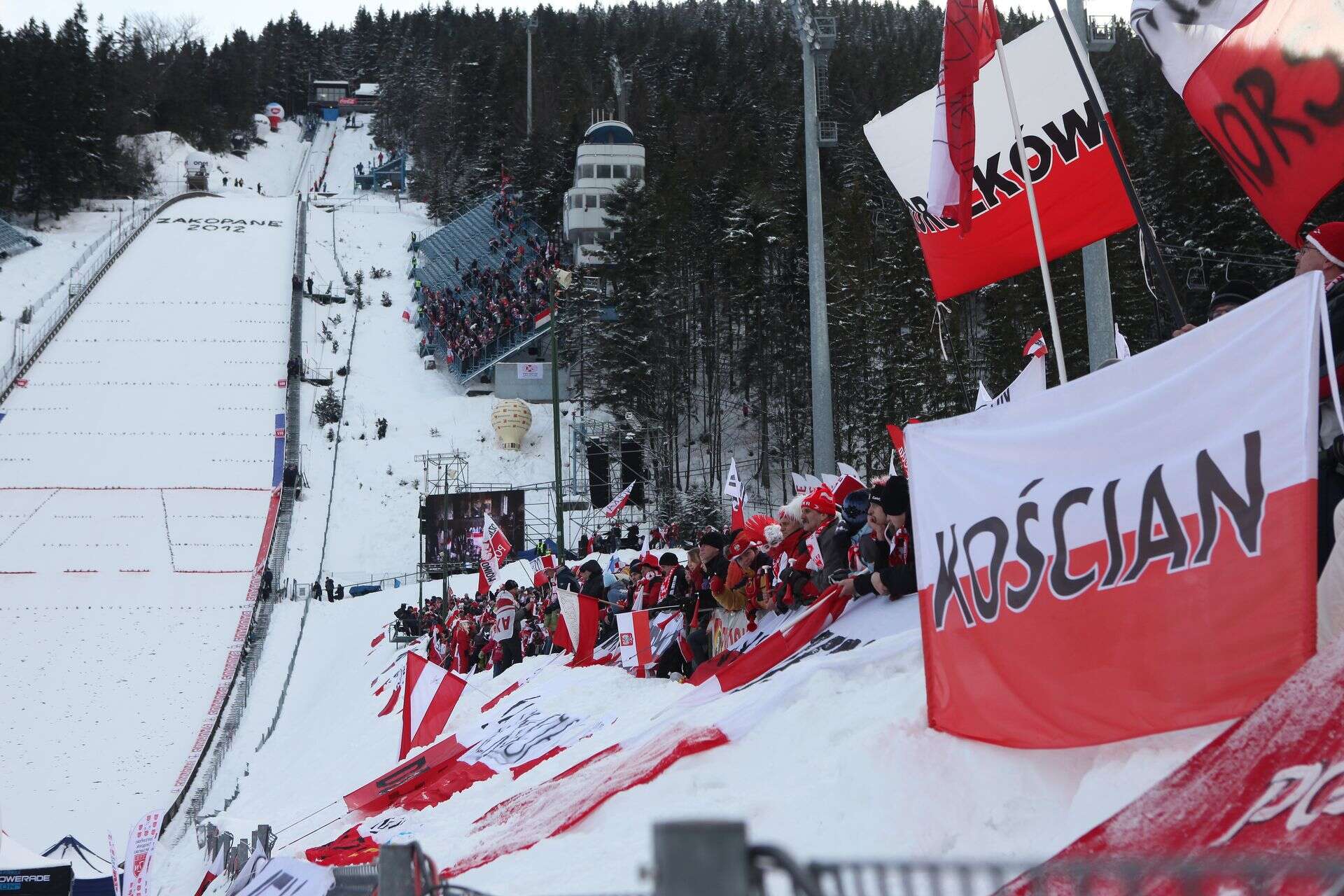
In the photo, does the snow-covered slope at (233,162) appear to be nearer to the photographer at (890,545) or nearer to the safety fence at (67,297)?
the safety fence at (67,297)

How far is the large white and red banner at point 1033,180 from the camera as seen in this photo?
749 centimetres

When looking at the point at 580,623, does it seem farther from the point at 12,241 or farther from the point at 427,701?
the point at 12,241

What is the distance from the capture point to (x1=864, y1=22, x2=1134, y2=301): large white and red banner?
295 inches

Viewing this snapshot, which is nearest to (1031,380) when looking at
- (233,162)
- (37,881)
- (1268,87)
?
(1268,87)

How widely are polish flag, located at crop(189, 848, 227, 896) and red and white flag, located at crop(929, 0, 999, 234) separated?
766 cm

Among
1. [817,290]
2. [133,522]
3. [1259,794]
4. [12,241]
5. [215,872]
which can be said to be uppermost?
[12,241]

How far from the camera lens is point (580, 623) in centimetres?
1260

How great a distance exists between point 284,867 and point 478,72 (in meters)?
89.9

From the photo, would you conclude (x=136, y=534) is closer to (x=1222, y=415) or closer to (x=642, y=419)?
(x=642, y=419)

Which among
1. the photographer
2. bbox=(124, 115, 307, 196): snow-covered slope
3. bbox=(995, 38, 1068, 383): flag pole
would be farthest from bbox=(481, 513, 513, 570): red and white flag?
bbox=(124, 115, 307, 196): snow-covered slope

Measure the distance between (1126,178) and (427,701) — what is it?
813 centimetres

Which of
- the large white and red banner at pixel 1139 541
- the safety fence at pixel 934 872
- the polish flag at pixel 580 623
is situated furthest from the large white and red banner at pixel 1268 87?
the polish flag at pixel 580 623

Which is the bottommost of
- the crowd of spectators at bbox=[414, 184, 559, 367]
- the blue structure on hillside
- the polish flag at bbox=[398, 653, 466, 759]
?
the polish flag at bbox=[398, 653, 466, 759]

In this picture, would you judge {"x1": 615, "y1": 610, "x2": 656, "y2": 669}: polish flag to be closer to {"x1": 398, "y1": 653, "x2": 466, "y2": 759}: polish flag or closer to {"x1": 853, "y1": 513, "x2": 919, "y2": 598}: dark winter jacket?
{"x1": 398, "y1": 653, "x2": 466, "y2": 759}: polish flag
